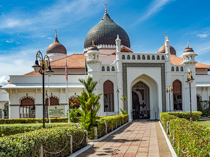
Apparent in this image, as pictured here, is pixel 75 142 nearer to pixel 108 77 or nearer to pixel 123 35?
pixel 108 77

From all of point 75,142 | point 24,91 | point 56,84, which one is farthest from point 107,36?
point 75,142

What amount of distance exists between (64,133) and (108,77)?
18.2 meters

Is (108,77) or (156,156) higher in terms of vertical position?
(108,77)

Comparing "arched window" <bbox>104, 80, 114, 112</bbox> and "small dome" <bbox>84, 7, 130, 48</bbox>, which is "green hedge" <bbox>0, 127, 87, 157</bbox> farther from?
"small dome" <bbox>84, 7, 130, 48</bbox>

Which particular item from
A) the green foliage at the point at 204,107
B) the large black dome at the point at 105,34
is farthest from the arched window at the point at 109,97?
the green foliage at the point at 204,107

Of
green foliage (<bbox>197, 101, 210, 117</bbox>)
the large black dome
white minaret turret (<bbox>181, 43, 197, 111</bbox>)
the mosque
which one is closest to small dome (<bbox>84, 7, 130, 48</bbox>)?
the large black dome

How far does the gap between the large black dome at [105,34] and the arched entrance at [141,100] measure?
623cm

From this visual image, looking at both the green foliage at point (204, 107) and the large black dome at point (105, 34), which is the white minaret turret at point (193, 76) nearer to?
the green foliage at point (204, 107)

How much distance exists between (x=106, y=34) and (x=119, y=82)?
830cm

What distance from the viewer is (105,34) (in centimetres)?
3272

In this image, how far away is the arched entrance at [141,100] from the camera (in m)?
32.4

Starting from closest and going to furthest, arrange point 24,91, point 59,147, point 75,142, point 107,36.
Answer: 1. point 59,147
2. point 75,142
3. point 24,91
4. point 107,36

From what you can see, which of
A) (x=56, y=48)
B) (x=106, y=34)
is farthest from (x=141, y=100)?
(x=56, y=48)

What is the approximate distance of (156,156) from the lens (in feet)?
30.6
